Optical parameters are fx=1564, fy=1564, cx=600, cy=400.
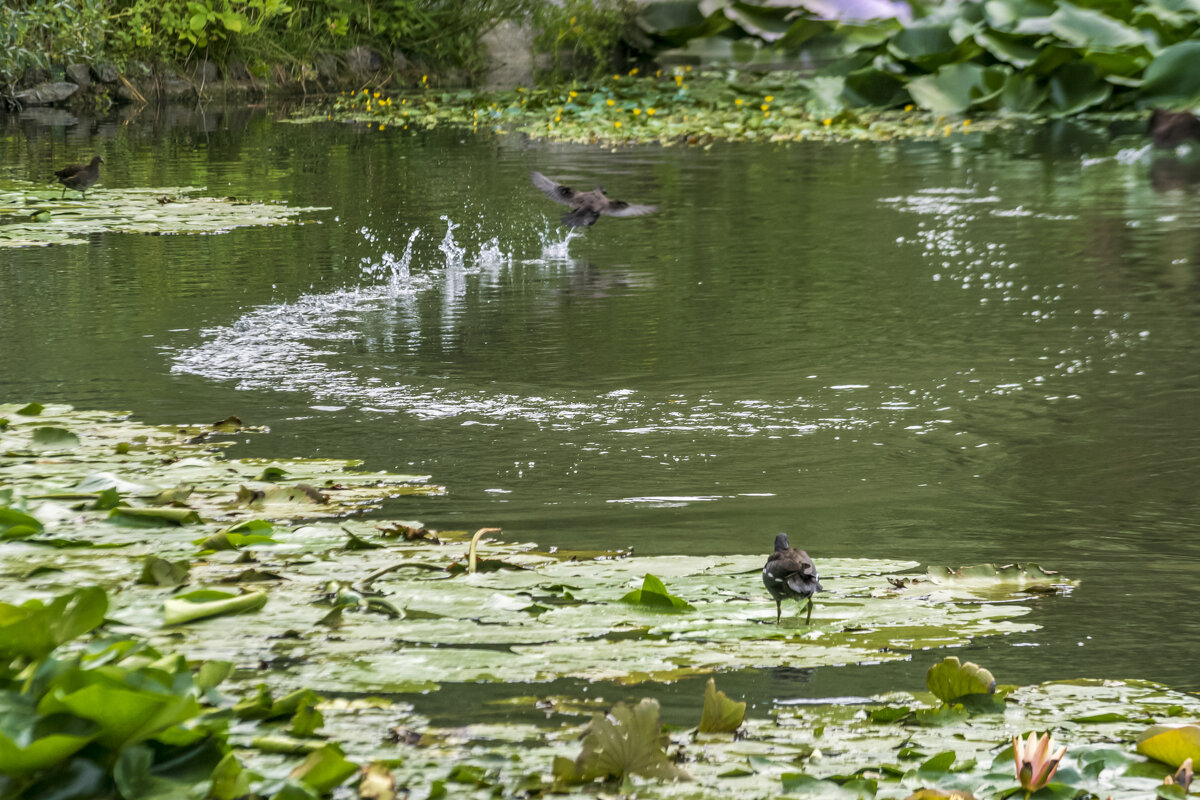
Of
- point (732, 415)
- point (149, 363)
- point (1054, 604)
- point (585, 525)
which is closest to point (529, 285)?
point (149, 363)

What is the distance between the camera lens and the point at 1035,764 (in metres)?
1.56

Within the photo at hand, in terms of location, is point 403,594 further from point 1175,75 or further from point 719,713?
point 1175,75

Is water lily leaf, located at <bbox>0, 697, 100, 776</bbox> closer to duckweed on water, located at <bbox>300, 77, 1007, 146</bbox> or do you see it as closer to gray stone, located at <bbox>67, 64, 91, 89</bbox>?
duckweed on water, located at <bbox>300, 77, 1007, 146</bbox>

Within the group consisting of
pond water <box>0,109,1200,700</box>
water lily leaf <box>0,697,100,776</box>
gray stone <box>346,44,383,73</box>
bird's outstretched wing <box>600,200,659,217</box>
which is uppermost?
gray stone <box>346,44,383,73</box>

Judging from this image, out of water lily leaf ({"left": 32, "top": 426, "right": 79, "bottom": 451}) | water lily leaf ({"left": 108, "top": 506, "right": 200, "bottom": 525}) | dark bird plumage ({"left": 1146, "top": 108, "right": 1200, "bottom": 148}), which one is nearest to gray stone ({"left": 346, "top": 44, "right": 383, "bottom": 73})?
dark bird plumage ({"left": 1146, "top": 108, "right": 1200, "bottom": 148})

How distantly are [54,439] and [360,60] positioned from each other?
14.7 meters

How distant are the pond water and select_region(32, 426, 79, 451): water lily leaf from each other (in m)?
0.42

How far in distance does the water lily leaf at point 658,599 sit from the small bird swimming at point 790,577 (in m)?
0.13

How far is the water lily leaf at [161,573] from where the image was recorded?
91.6 inches

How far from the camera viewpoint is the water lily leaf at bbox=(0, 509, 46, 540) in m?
2.52

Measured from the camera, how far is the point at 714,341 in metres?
4.56

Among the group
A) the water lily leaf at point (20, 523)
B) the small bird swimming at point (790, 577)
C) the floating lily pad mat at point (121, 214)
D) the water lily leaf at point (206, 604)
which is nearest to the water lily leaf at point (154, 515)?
the water lily leaf at point (20, 523)

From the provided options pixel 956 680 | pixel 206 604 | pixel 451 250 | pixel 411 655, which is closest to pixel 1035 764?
pixel 956 680

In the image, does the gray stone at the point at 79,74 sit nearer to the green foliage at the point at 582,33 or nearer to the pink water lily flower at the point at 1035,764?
the green foliage at the point at 582,33
